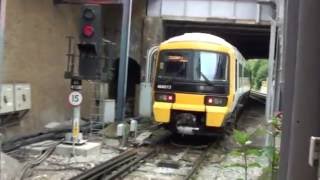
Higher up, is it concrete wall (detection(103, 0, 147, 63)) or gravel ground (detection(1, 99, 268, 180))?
concrete wall (detection(103, 0, 147, 63))

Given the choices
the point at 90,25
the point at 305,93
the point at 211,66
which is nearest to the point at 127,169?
the point at 90,25

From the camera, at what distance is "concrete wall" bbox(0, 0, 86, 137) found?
15297 mm

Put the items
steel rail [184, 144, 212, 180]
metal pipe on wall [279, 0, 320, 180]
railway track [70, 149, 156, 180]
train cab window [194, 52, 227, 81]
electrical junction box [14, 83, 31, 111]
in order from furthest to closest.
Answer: train cab window [194, 52, 227, 81]
electrical junction box [14, 83, 31, 111]
steel rail [184, 144, 212, 180]
railway track [70, 149, 156, 180]
metal pipe on wall [279, 0, 320, 180]

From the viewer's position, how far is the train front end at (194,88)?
1523cm

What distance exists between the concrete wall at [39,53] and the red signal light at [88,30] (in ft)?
9.77

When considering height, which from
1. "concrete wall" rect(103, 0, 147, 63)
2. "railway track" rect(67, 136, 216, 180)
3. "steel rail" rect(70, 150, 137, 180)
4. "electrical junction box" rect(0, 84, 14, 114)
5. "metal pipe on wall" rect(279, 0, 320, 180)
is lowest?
"railway track" rect(67, 136, 216, 180)

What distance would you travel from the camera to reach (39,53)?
1714 centimetres

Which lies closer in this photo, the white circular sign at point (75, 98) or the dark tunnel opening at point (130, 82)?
the white circular sign at point (75, 98)

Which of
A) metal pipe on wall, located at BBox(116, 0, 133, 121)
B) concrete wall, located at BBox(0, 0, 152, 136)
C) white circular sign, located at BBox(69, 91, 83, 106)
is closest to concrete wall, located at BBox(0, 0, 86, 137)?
concrete wall, located at BBox(0, 0, 152, 136)

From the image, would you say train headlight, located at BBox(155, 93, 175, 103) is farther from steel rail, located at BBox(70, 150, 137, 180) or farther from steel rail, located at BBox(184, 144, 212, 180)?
steel rail, located at BBox(70, 150, 137, 180)

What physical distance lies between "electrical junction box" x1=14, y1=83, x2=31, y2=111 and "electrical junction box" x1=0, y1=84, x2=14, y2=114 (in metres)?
0.20

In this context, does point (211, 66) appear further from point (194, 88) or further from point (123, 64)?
point (123, 64)

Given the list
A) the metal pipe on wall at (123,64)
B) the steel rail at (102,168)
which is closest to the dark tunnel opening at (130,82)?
the metal pipe on wall at (123,64)

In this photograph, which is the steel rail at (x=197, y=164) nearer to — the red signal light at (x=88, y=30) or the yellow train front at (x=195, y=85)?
the yellow train front at (x=195, y=85)
